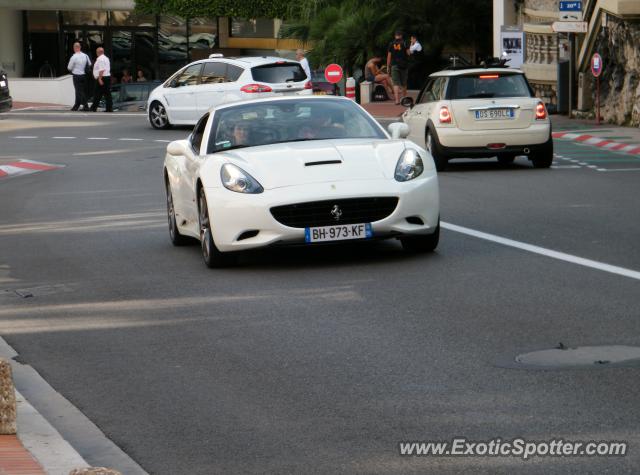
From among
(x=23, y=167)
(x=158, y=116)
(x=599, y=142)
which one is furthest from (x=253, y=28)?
(x=23, y=167)

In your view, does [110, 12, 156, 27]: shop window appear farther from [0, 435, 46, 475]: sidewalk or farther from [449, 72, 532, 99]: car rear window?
[0, 435, 46, 475]: sidewalk

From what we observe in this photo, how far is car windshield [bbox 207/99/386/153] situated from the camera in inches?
517

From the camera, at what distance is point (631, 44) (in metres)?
31.8

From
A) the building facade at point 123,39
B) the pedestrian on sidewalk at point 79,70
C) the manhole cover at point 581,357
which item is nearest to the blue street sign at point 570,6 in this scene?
the pedestrian on sidewalk at point 79,70

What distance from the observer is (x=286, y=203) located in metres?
11.8

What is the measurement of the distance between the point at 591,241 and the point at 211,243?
3.39 meters

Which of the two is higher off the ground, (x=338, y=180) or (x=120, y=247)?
(x=338, y=180)

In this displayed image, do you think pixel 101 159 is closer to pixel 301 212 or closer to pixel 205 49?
pixel 301 212

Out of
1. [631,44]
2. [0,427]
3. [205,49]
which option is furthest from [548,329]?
[205,49]

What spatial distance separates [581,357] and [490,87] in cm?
1413

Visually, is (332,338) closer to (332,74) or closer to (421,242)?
(421,242)

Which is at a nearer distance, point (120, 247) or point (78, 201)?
point (120, 247)

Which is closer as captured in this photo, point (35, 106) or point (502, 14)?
point (502, 14)

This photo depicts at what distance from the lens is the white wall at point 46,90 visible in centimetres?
5231
